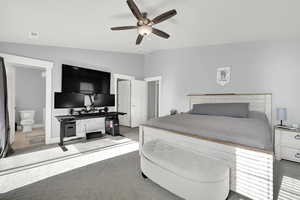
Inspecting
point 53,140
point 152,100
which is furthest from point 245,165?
point 152,100

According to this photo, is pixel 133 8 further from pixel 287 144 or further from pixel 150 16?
pixel 287 144

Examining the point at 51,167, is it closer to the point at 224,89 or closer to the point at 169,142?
the point at 169,142

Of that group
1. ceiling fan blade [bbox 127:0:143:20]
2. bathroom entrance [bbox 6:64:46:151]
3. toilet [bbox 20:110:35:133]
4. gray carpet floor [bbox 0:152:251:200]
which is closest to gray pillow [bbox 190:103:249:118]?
gray carpet floor [bbox 0:152:251:200]

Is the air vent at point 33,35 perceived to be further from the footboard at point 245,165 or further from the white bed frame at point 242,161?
the footboard at point 245,165

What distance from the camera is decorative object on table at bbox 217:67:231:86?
145 inches

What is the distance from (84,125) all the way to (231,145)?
12.1 feet

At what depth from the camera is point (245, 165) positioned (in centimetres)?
156

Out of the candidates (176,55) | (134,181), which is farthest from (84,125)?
(176,55)

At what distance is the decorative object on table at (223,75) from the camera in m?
3.69

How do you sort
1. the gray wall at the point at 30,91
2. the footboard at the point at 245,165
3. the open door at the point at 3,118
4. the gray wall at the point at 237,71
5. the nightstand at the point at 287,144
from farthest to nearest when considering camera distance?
1. the gray wall at the point at 30,91
2. the gray wall at the point at 237,71
3. the open door at the point at 3,118
4. the nightstand at the point at 287,144
5. the footboard at the point at 245,165

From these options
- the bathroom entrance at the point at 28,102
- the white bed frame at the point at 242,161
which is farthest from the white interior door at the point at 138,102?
the white bed frame at the point at 242,161

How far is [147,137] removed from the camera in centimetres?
265

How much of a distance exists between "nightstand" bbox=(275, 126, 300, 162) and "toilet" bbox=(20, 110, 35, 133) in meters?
6.79

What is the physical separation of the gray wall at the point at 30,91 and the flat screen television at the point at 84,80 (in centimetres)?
295
